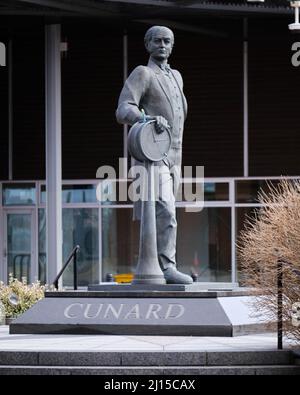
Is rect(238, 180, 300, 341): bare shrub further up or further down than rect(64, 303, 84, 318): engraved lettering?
further up

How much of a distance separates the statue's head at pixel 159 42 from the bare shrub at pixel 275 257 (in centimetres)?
304

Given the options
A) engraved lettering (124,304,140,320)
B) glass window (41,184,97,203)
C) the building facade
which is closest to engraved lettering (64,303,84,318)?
engraved lettering (124,304,140,320)

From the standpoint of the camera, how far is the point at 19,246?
30172mm

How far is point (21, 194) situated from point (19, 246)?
4.19 ft

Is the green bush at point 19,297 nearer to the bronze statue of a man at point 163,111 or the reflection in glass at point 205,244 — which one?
the bronze statue of a man at point 163,111

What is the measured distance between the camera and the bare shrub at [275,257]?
12.4 meters

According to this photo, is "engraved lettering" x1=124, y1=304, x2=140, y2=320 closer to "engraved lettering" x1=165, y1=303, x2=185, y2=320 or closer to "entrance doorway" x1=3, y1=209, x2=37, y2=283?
"engraved lettering" x1=165, y1=303, x2=185, y2=320

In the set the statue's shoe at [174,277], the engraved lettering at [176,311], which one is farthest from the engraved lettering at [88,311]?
the statue's shoe at [174,277]

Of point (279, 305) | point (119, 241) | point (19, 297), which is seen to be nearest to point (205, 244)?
point (119, 241)

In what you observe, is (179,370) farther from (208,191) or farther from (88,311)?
(208,191)

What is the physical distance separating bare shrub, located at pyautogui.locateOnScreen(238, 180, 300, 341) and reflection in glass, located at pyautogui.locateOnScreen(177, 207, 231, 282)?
51.3 feet

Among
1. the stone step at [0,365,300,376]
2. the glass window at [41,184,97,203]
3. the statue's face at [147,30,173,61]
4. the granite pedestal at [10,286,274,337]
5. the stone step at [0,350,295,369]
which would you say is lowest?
the stone step at [0,365,300,376]

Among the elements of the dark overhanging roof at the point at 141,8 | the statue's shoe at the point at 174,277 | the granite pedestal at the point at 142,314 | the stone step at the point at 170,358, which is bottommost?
the stone step at the point at 170,358

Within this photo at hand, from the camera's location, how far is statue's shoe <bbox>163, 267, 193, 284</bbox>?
48.9ft
